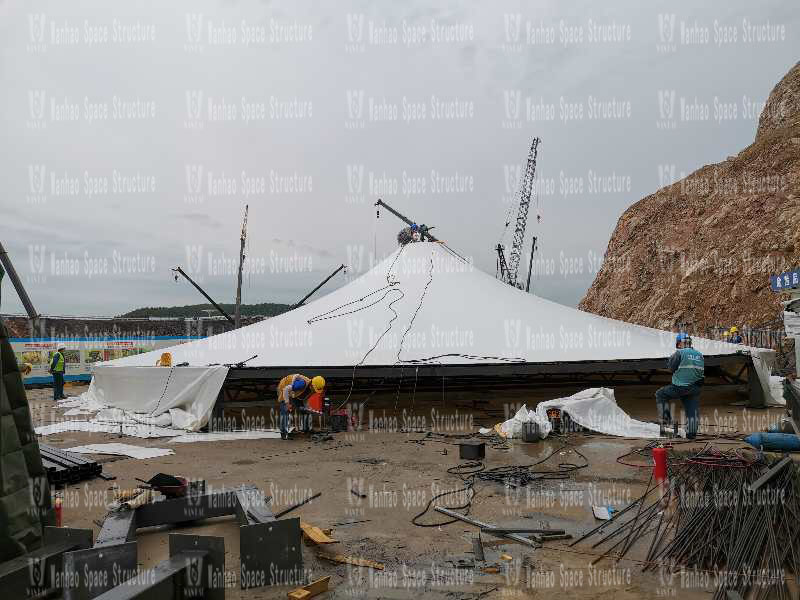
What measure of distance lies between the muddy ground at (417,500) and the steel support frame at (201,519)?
5.0 inches

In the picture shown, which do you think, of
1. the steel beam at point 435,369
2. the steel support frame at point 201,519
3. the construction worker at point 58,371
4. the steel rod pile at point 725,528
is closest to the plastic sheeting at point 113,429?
the steel beam at point 435,369

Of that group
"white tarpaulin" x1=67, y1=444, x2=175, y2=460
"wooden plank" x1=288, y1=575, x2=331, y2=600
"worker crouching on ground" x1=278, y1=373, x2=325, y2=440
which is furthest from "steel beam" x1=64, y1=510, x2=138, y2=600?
"worker crouching on ground" x1=278, y1=373, x2=325, y2=440

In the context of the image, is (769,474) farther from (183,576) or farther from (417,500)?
(183,576)

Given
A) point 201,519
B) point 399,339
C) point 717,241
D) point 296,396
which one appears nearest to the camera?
point 201,519

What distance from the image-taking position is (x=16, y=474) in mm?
2150

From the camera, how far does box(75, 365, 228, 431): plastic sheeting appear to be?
9367mm

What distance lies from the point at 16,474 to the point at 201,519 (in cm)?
246

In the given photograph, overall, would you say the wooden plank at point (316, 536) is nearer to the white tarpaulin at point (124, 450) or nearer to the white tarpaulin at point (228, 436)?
the white tarpaulin at point (124, 450)

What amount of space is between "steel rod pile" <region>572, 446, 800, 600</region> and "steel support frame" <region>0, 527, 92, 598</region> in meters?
3.16

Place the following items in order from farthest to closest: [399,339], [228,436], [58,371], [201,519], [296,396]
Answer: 1. [58,371]
2. [399,339]
3. [228,436]
4. [296,396]
5. [201,519]

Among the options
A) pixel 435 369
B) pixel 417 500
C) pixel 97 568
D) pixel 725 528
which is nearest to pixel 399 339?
pixel 435 369

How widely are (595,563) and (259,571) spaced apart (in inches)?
81.6

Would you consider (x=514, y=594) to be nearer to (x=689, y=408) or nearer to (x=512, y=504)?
(x=512, y=504)

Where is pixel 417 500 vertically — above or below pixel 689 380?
Result: below
